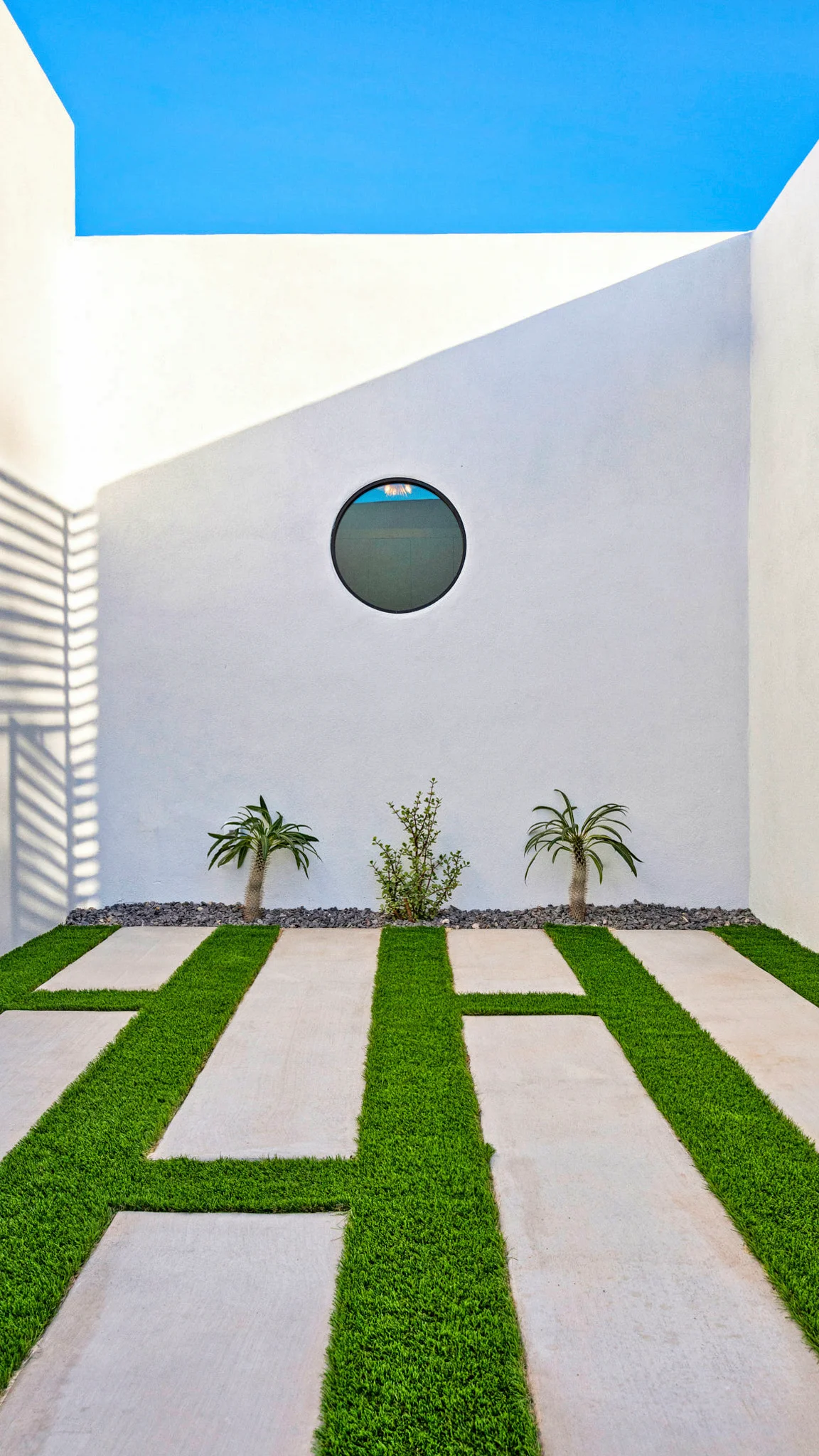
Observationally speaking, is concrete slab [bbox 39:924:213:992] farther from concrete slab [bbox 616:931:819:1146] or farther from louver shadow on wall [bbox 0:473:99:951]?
concrete slab [bbox 616:931:819:1146]

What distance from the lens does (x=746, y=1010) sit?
345 centimetres

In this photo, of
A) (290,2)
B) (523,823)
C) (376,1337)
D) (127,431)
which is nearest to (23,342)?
(127,431)

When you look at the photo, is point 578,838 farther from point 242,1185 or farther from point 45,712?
point 242,1185

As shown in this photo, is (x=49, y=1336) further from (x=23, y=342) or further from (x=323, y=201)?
(x=323, y=201)

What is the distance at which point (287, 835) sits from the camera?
4.93m

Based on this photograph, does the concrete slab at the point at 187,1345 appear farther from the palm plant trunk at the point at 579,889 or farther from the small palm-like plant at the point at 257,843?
the palm plant trunk at the point at 579,889

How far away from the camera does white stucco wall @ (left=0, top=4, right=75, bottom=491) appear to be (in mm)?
4238

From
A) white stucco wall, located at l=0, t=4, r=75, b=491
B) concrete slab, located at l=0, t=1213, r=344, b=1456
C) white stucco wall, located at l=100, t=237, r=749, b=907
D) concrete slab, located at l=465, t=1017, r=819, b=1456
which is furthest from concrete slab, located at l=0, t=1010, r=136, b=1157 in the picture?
white stucco wall, located at l=0, t=4, r=75, b=491

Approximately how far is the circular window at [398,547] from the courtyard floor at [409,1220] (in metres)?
2.30

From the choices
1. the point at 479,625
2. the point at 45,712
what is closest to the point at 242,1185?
the point at 45,712

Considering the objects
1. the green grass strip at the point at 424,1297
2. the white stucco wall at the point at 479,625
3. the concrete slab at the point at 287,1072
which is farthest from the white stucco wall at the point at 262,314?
the green grass strip at the point at 424,1297

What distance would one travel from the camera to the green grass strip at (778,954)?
12.4 ft

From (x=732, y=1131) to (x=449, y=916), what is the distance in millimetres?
2622

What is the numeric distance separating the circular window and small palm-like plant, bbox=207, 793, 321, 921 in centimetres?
133
